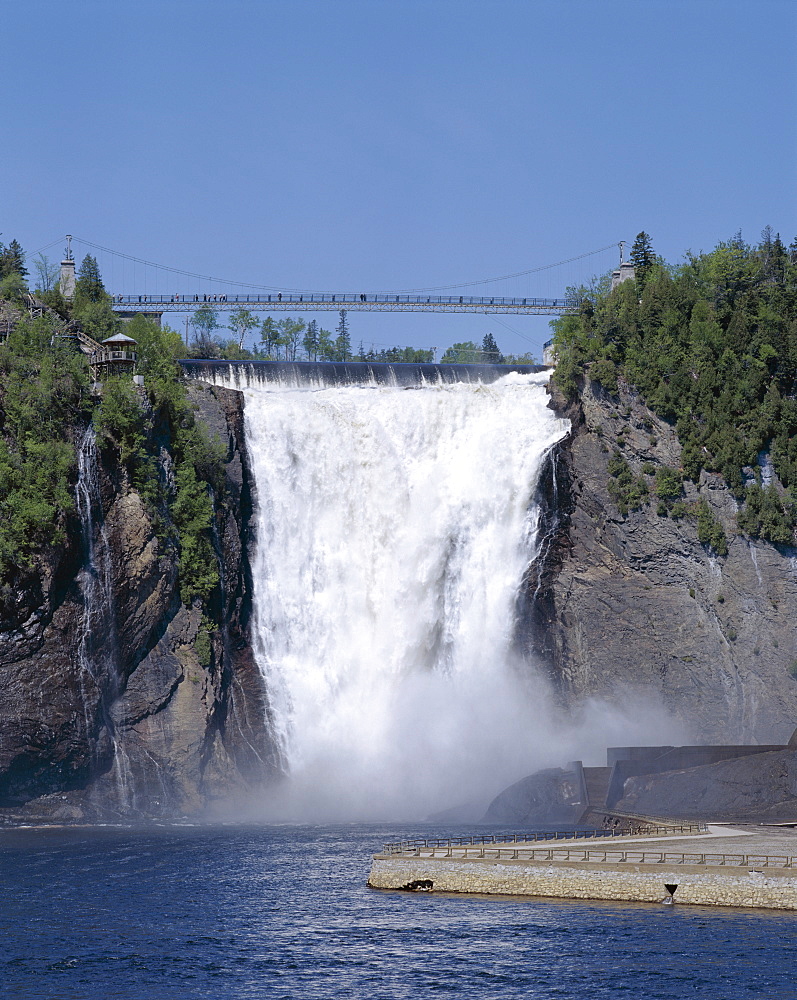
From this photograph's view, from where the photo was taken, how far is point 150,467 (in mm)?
84188

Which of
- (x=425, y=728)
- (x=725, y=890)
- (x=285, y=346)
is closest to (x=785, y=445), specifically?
(x=425, y=728)

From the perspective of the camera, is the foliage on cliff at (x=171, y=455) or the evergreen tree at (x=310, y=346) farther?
the evergreen tree at (x=310, y=346)

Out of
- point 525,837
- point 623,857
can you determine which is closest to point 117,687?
point 525,837

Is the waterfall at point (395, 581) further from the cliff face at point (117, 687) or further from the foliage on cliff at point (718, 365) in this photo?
the foliage on cliff at point (718, 365)

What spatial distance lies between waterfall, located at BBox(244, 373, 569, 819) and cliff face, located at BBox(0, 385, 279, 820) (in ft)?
13.7

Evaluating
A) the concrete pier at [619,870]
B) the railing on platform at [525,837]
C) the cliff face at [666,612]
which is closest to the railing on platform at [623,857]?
the concrete pier at [619,870]

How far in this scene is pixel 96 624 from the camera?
7950 cm

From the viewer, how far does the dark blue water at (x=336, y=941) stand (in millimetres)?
40625

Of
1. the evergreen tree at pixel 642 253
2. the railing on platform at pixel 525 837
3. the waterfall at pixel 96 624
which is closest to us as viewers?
the railing on platform at pixel 525 837

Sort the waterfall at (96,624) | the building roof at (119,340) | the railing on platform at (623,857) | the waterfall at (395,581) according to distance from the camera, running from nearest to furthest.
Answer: the railing on platform at (623,857) → the waterfall at (96,624) → the building roof at (119,340) → the waterfall at (395,581)

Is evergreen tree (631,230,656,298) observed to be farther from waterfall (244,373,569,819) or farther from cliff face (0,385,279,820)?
cliff face (0,385,279,820)

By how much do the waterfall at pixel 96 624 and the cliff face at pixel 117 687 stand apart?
77 millimetres

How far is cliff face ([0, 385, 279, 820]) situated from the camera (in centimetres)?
7681

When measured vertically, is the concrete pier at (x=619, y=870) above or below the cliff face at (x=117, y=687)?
below
